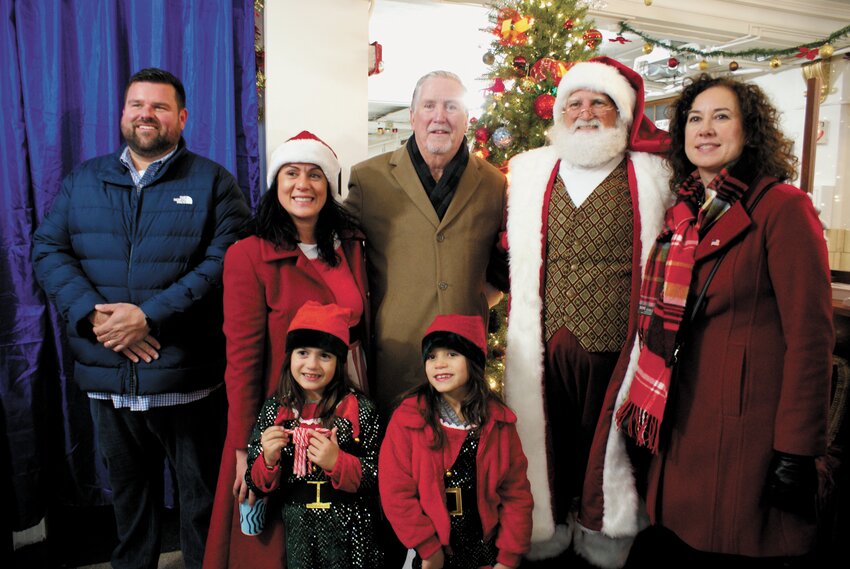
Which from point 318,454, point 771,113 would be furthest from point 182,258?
point 771,113

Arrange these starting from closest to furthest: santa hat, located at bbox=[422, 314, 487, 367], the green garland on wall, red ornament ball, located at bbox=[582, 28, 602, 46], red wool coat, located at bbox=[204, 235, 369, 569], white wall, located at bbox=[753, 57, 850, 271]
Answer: santa hat, located at bbox=[422, 314, 487, 367]
red wool coat, located at bbox=[204, 235, 369, 569]
red ornament ball, located at bbox=[582, 28, 602, 46]
the green garland on wall
white wall, located at bbox=[753, 57, 850, 271]

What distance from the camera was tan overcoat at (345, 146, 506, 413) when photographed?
2.13 metres

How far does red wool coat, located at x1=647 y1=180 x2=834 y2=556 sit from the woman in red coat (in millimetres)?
1124

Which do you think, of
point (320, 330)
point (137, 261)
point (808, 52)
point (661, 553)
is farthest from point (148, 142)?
point (808, 52)

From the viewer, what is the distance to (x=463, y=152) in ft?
7.57

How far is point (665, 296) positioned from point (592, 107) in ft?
2.56

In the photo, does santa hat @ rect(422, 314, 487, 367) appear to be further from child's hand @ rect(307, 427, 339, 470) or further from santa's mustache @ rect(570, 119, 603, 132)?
santa's mustache @ rect(570, 119, 603, 132)

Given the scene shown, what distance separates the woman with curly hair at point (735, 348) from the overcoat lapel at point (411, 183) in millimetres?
830

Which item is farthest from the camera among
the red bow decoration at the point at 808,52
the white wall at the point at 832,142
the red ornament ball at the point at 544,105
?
the white wall at the point at 832,142

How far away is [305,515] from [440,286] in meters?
0.91

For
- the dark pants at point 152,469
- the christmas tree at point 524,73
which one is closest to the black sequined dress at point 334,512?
the dark pants at point 152,469

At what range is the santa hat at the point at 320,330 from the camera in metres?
1.72

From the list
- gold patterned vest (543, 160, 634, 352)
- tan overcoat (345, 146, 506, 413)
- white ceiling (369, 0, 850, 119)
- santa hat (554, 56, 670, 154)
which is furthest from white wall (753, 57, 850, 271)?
tan overcoat (345, 146, 506, 413)

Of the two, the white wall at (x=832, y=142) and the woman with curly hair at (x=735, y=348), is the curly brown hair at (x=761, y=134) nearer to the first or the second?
the woman with curly hair at (x=735, y=348)
